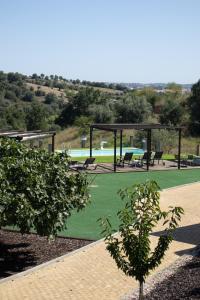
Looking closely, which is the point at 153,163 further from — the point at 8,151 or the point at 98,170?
the point at 8,151

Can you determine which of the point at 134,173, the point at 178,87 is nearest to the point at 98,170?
the point at 134,173

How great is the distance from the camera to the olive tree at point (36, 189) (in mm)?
9516

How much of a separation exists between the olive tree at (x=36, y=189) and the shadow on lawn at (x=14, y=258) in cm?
115

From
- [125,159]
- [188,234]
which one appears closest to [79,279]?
[188,234]

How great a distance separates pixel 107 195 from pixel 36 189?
9655 millimetres

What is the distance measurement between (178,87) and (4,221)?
390ft

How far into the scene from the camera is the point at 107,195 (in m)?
19.5

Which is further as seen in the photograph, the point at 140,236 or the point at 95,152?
the point at 95,152

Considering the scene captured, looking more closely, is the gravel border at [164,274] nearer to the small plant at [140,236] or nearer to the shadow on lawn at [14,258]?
the small plant at [140,236]

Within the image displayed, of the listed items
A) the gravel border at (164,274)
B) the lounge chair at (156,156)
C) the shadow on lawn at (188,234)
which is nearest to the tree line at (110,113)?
the lounge chair at (156,156)

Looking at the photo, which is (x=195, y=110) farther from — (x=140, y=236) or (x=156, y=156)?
(x=140, y=236)

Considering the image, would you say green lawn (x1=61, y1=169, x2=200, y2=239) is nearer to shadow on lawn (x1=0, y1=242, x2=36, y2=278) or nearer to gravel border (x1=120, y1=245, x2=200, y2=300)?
shadow on lawn (x1=0, y1=242, x2=36, y2=278)

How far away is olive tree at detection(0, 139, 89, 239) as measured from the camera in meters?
9.52

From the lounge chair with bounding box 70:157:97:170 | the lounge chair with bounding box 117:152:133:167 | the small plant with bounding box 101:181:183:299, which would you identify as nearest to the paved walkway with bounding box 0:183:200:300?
the small plant with bounding box 101:181:183:299
